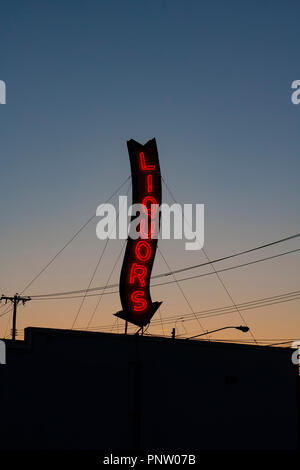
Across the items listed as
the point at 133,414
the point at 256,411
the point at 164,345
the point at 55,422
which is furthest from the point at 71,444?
the point at 256,411

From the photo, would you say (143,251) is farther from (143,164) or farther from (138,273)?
(143,164)

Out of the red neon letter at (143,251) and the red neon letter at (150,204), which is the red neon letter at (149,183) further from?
the red neon letter at (143,251)

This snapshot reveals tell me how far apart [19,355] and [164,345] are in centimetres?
803

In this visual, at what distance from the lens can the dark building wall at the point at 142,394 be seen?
31875 mm

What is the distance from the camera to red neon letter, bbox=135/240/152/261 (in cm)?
3384

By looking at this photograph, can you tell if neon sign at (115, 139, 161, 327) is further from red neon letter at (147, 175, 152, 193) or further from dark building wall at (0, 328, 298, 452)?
dark building wall at (0, 328, 298, 452)

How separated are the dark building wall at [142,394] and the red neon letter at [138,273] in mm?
3046

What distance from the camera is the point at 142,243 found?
34.1 meters

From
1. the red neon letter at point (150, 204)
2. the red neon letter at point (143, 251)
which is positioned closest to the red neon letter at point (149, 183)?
the red neon letter at point (150, 204)

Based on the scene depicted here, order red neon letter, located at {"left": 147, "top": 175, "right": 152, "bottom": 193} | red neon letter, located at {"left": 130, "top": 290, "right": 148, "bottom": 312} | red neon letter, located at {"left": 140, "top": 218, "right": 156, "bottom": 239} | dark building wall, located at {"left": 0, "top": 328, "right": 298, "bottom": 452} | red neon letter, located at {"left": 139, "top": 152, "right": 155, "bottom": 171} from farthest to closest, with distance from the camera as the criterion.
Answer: red neon letter, located at {"left": 139, "top": 152, "right": 155, "bottom": 171}, red neon letter, located at {"left": 147, "top": 175, "right": 152, "bottom": 193}, red neon letter, located at {"left": 140, "top": 218, "right": 156, "bottom": 239}, red neon letter, located at {"left": 130, "top": 290, "right": 148, "bottom": 312}, dark building wall, located at {"left": 0, "top": 328, "right": 298, "bottom": 452}

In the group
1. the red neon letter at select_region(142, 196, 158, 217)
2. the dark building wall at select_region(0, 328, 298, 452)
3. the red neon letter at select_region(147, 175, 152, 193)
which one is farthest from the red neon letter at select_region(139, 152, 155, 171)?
the dark building wall at select_region(0, 328, 298, 452)

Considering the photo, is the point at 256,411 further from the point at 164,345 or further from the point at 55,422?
the point at 55,422
